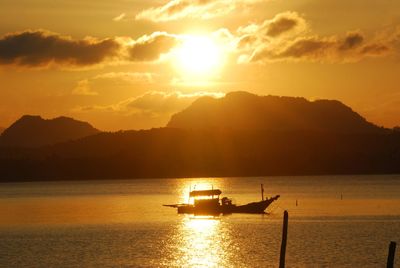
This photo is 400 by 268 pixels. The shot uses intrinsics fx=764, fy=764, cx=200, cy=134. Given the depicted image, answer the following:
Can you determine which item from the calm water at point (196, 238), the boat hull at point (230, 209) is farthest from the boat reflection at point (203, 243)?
the boat hull at point (230, 209)

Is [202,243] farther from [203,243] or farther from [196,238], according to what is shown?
[196,238]

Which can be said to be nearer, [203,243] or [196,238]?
[203,243]

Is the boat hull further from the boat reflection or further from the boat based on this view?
the boat reflection

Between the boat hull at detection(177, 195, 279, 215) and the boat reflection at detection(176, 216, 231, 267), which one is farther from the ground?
the boat hull at detection(177, 195, 279, 215)

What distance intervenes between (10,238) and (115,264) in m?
30.7

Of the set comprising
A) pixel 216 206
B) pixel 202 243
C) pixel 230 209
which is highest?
pixel 216 206

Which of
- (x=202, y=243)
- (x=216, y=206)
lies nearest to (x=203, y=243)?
(x=202, y=243)

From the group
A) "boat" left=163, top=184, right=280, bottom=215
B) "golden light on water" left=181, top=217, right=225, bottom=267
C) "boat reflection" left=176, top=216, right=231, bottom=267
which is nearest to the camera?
"boat reflection" left=176, top=216, right=231, bottom=267

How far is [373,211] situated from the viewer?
133000 mm

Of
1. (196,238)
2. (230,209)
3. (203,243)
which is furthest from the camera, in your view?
(230,209)

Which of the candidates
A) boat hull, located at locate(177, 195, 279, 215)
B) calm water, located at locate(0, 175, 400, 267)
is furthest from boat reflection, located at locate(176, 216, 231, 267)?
boat hull, located at locate(177, 195, 279, 215)

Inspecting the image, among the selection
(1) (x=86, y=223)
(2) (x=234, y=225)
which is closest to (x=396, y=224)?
(2) (x=234, y=225)

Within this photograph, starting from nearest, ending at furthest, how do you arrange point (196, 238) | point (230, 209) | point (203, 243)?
point (203, 243), point (196, 238), point (230, 209)

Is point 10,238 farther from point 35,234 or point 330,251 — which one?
point 330,251
